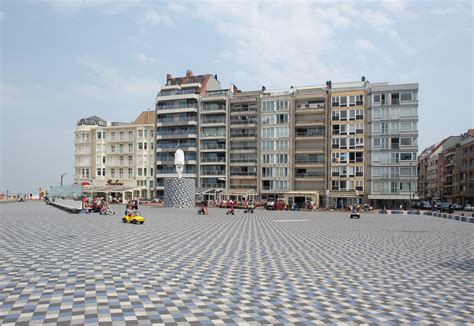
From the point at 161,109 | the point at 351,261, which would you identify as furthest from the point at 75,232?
the point at 161,109

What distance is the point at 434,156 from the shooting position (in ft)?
398

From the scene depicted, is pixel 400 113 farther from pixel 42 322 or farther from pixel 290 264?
pixel 42 322

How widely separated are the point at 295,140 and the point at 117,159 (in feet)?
133

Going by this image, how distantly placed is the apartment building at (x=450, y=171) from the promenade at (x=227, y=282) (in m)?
82.6

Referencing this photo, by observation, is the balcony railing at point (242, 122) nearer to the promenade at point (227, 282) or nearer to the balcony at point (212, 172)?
the balcony at point (212, 172)

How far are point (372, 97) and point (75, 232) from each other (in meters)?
60.7

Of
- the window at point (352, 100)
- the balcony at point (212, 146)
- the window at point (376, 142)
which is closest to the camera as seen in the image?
the window at point (376, 142)

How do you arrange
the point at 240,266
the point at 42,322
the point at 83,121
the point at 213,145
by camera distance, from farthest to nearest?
the point at 83,121 < the point at 213,145 < the point at 240,266 < the point at 42,322

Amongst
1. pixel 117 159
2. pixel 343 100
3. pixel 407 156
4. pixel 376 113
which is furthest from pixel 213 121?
pixel 407 156

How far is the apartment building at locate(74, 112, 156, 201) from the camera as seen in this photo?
292 ft

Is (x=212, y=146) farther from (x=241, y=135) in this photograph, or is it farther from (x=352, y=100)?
(x=352, y=100)

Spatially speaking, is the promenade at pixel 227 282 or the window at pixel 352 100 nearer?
the promenade at pixel 227 282

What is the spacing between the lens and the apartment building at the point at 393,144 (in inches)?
2739

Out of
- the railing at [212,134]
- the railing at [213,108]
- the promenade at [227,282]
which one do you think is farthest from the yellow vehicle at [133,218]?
the railing at [213,108]
